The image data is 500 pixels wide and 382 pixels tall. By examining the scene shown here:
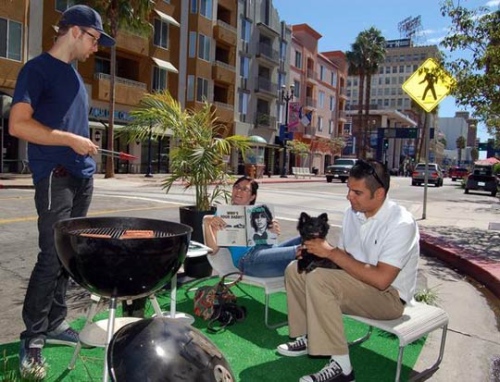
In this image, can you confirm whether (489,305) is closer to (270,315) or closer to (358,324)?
(358,324)

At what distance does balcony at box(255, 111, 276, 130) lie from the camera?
144 feet

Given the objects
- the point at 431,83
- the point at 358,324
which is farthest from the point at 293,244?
the point at 431,83

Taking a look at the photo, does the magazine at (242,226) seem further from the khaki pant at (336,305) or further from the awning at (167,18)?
the awning at (167,18)

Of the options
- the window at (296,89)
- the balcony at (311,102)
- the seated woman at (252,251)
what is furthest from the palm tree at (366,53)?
the seated woman at (252,251)

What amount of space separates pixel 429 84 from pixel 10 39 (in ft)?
67.2

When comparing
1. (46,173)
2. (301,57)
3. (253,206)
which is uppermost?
(301,57)

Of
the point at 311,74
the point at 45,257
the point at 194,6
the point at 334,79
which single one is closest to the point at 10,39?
the point at 194,6

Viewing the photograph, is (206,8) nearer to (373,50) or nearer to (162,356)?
(373,50)

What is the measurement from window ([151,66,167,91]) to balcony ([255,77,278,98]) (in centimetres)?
1280

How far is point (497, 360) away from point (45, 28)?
25863mm

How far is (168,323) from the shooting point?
2020mm

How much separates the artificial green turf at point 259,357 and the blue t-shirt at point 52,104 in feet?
3.82

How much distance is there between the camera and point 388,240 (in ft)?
9.41

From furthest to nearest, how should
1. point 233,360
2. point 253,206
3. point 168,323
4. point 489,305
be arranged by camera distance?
point 489,305
point 253,206
point 233,360
point 168,323
